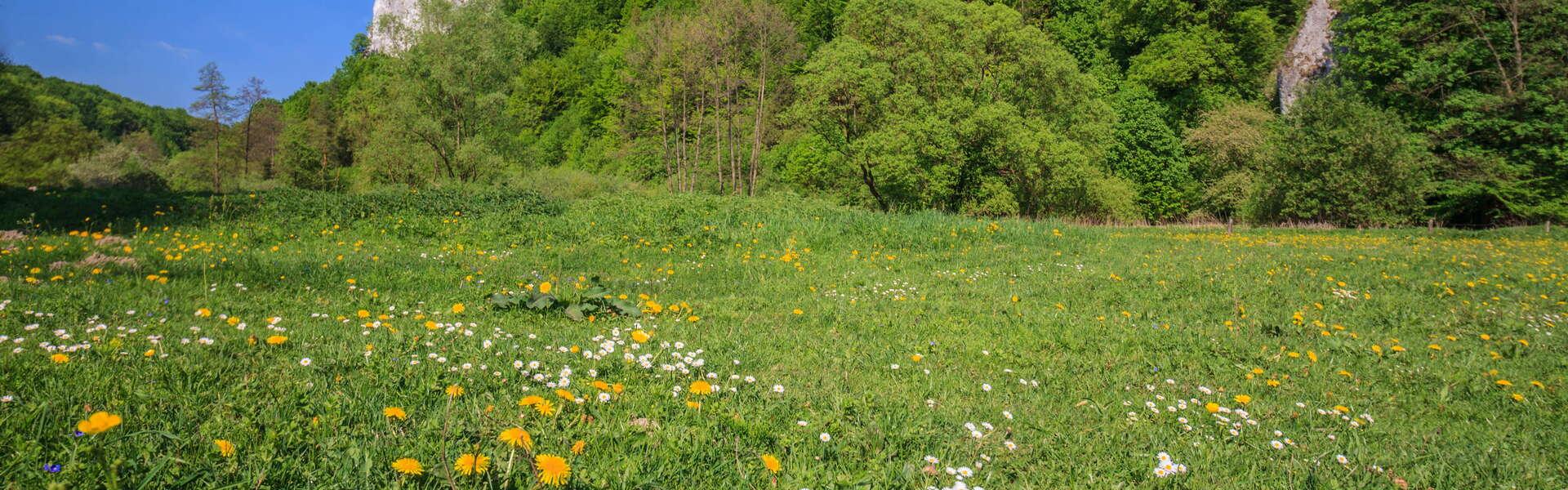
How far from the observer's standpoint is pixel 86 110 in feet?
225

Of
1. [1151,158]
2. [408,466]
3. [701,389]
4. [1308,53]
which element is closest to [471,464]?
[408,466]

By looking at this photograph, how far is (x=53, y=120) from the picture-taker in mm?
39438

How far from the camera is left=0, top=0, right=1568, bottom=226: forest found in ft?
82.5

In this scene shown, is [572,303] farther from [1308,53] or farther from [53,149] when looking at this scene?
[53,149]

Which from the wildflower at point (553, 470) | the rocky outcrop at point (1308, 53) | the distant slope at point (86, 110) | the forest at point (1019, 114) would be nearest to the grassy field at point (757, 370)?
the wildflower at point (553, 470)

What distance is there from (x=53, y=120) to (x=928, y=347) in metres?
56.5

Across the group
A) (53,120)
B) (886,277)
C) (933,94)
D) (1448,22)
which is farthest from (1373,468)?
(53,120)

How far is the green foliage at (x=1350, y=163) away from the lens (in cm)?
2505

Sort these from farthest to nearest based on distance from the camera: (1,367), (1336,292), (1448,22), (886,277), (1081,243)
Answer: (1448,22) < (1081,243) < (886,277) < (1336,292) < (1,367)

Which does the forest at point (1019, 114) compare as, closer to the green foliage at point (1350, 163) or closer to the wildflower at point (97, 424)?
the green foliage at point (1350, 163)

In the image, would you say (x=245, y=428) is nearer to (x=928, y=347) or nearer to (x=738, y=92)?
(x=928, y=347)

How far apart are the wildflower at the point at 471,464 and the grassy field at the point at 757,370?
0.20ft

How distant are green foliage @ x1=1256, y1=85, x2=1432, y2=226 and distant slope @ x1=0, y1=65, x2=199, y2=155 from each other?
2160 inches

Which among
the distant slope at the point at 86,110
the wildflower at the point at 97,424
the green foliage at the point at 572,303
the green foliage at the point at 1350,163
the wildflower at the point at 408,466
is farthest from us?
the distant slope at the point at 86,110
